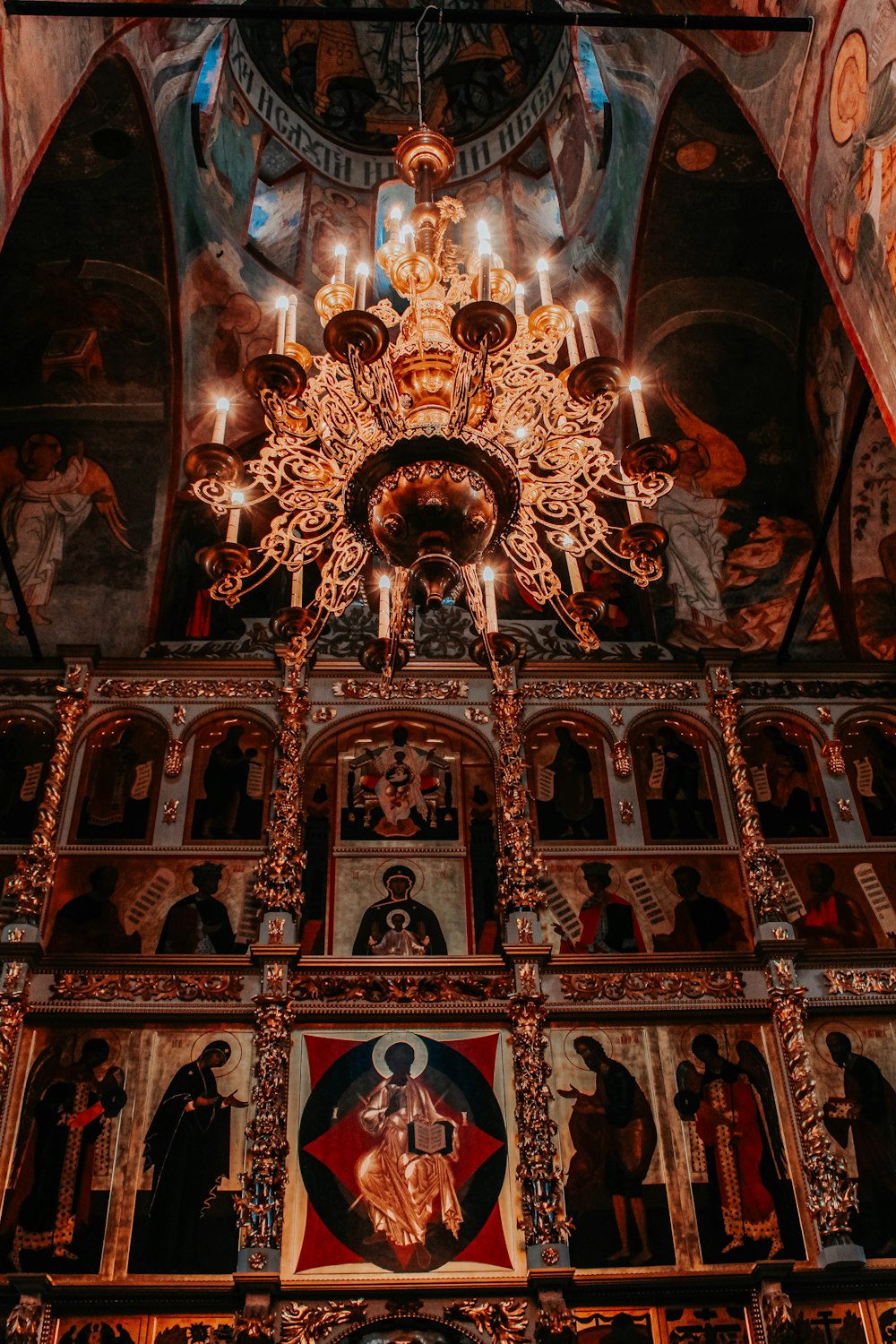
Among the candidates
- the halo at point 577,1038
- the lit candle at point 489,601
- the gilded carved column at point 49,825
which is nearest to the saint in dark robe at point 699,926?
the halo at point 577,1038

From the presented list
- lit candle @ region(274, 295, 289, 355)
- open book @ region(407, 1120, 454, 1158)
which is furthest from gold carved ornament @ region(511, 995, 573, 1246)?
lit candle @ region(274, 295, 289, 355)

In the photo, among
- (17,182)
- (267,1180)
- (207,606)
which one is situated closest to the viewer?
(17,182)

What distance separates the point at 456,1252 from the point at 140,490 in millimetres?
7909

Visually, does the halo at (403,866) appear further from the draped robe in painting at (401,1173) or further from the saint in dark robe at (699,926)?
the saint in dark robe at (699,926)

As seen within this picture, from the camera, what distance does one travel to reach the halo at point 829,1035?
9570 millimetres

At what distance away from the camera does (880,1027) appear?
31.7ft

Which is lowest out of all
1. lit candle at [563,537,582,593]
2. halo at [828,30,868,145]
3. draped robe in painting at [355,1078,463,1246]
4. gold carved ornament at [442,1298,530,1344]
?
gold carved ornament at [442,1298,530,1344]

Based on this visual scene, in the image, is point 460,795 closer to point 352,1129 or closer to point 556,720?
point 556,720

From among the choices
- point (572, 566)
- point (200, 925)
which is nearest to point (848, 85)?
point (572, 566)

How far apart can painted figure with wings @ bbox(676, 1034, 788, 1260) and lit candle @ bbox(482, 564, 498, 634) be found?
417cm

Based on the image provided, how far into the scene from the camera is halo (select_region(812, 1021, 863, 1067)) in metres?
9.57

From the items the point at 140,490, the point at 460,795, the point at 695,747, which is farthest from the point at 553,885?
the point at 140,490

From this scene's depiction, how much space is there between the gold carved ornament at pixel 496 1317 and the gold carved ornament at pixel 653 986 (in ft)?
7.44

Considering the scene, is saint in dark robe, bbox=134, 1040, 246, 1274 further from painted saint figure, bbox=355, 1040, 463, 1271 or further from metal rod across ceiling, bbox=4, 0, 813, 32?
metal rod across ceiling, bbox=4, 0, 813, 32
